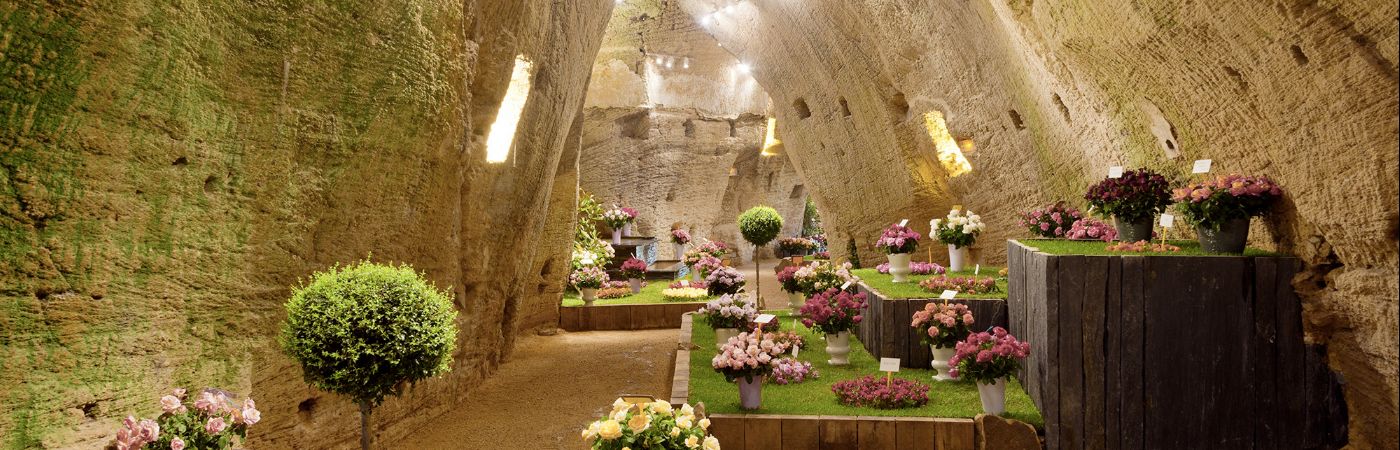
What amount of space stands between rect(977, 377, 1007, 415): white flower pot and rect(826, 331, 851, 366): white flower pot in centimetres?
223

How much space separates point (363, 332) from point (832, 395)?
12.9 feet

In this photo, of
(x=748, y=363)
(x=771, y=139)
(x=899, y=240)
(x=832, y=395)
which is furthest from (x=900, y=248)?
(x=771, y=139)

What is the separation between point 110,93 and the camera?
3947 mm

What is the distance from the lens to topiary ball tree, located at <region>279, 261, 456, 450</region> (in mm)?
4199

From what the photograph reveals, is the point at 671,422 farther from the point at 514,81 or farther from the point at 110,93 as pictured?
the point at 514,81

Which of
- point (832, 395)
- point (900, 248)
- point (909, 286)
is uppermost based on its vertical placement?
point (900, 248)

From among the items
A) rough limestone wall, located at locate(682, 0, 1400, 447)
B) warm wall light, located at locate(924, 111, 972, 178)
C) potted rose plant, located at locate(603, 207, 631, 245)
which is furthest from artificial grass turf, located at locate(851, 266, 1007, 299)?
potted rose plant, located at locate(603, 207, 631, 245)

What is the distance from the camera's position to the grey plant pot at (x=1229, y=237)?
5.13 meters

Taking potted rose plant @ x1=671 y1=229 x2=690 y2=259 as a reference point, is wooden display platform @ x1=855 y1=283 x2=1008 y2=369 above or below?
below

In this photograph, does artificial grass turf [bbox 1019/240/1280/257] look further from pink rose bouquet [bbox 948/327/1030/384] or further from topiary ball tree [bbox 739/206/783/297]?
topiary ball tree [bbox 739/206/783/297]

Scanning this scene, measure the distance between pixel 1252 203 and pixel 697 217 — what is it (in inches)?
826

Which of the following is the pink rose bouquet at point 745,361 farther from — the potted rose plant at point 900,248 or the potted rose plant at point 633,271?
the potted rose plant at point 633,271

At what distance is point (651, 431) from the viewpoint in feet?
12.8

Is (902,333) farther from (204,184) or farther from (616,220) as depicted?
(616,220)
